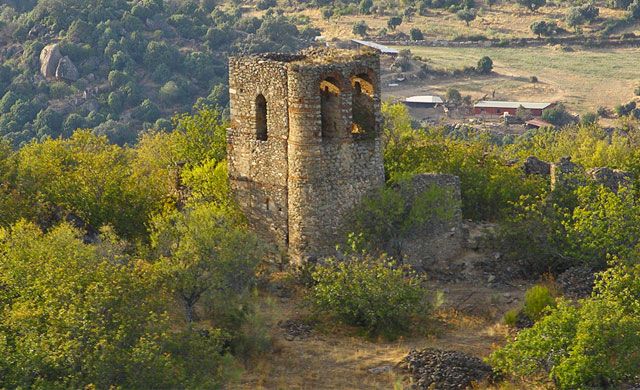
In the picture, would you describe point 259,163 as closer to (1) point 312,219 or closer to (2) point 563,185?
(1) point 312,219

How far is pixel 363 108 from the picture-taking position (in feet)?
74.0

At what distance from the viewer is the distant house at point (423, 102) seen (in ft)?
242

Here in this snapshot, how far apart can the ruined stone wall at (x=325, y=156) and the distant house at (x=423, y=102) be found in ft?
170

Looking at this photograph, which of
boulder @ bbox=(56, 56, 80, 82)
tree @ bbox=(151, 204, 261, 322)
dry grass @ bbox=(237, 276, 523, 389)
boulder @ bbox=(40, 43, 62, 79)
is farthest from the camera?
boulder @ bbox=(40, 43, 62, 79)

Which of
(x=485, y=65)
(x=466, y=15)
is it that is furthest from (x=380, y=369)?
(x=466, y=15)

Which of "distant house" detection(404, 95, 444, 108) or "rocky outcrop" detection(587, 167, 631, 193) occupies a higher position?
"rocky outcrop" detection(587, 167, 631, 193)

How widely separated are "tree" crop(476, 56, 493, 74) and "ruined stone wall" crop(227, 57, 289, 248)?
5852 cm

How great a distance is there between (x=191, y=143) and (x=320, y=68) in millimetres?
6761

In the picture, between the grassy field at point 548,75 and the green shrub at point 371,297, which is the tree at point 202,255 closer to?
the green shrub at point 371,297

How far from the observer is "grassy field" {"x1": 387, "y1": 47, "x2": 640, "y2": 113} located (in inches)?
2857

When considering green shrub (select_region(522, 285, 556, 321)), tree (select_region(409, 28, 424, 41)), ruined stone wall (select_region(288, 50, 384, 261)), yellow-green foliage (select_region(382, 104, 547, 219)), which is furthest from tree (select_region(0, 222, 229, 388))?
tree (select_region(409, 28, 424, 41))

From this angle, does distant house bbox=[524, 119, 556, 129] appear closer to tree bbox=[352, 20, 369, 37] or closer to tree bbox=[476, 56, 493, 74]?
tree bbox=[476, 56, 493, 74]

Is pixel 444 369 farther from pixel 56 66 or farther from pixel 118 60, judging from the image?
pixel 56 66

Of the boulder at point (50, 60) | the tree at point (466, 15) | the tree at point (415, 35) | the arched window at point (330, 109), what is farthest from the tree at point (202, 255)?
the tree at point (466, 15)
